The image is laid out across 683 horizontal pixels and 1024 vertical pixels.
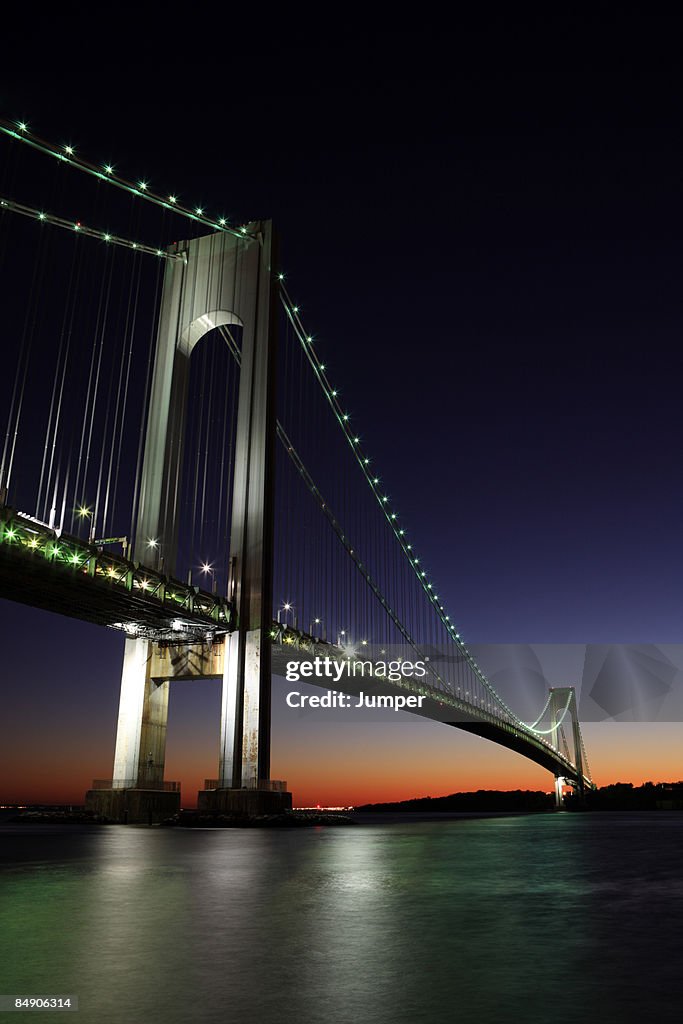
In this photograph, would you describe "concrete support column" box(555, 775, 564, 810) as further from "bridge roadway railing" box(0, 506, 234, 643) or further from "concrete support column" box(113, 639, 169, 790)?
"bridge roadway railing" box(0, 506, 234, 643)

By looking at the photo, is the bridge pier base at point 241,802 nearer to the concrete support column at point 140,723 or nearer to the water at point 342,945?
the concrete support column at point 140,723

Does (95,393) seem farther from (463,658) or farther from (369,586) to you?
(463,658)

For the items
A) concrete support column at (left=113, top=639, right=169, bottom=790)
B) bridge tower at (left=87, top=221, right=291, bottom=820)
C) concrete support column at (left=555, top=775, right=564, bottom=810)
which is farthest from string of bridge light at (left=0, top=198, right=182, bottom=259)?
concrete support column at (left=555, top=775, right=564, bottom=810)

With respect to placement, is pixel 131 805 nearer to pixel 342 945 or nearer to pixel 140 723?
pixel 140 723

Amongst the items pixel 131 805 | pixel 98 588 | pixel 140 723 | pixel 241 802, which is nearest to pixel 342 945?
pixel 98 588

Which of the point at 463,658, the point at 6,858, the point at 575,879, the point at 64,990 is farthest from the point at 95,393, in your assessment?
the point at 463,658

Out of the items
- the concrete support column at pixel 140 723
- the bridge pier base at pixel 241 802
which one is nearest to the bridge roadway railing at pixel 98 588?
the concrete support column at pixel 140 723
